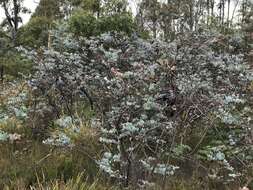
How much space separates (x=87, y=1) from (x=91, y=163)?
727cm

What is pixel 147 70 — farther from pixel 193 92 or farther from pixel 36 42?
pixel 36 42

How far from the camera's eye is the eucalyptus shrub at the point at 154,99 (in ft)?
17.0

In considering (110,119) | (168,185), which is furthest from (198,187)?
(110,119)

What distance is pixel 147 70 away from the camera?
5734mm

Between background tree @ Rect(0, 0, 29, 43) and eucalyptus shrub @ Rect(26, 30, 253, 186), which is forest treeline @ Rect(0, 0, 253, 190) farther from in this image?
background tree @ Rect(0, 0, 29, 43)

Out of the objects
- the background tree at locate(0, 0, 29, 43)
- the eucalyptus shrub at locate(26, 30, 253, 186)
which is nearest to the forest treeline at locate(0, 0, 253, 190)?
the eucalyptus shrub at locate(26, 30, 253, 186)

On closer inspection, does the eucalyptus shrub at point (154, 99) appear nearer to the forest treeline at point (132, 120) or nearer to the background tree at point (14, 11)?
the forest treeline at point (132, 120)

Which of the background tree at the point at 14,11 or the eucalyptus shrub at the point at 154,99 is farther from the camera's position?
the background tree at the point at 14,11

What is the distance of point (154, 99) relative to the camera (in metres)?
5.43

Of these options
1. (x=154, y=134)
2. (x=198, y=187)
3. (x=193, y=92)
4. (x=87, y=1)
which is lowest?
(x=198, y=187)

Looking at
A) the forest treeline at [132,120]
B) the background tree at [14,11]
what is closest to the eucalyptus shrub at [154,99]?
the forest treeline at [132,120]

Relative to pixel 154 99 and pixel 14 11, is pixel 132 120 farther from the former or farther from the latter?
pixel 14 11

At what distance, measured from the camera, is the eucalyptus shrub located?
204 inches

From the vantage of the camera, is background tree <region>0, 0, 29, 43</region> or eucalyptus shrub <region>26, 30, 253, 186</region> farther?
background tree <region>0, 0, 29, 43</region>
